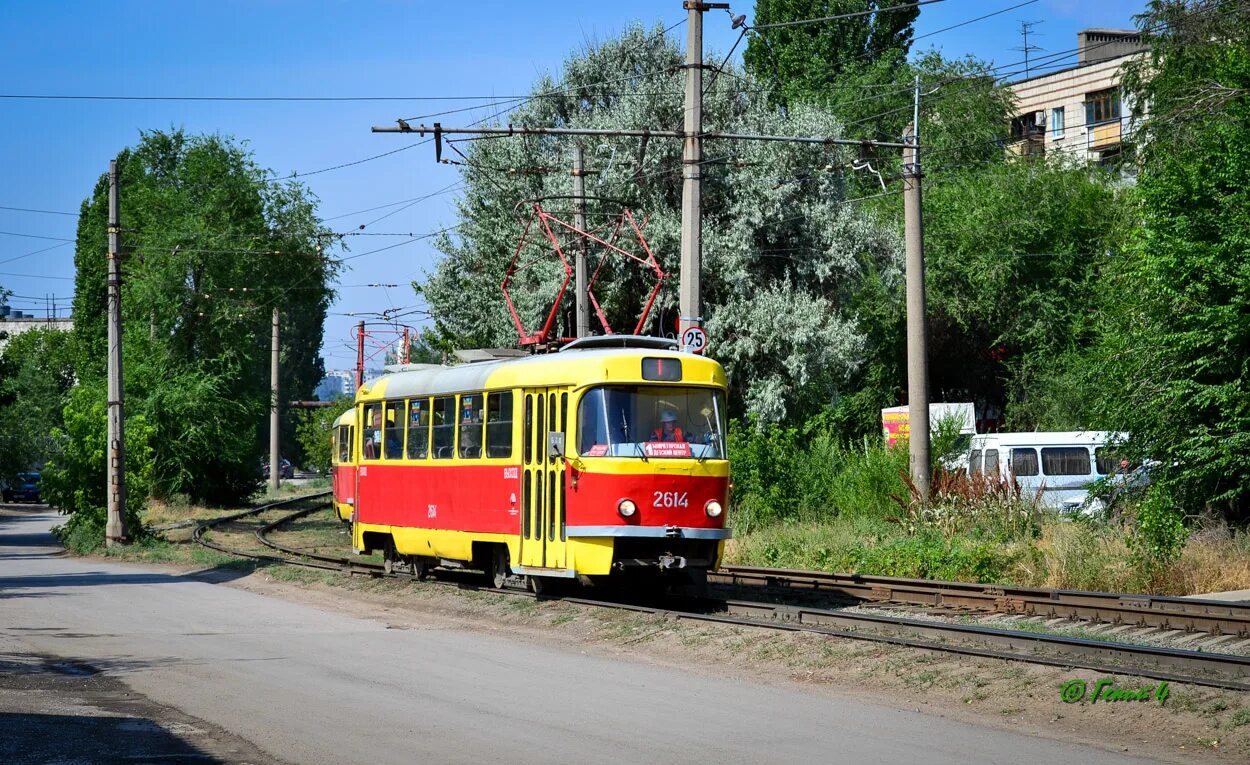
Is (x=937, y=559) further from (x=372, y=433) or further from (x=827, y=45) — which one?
(x=827, y=45)

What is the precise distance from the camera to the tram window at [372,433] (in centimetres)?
2306

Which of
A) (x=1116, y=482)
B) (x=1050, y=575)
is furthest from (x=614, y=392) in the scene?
(x=1116, y=482)

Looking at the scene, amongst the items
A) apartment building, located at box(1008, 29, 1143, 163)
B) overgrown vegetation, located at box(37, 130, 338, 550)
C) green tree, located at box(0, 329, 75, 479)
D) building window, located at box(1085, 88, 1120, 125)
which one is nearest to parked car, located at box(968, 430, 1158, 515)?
overgrown vegetation, located at box(37, 130, 338, 550)

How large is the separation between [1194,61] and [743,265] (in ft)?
40.7

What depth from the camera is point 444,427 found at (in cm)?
2027

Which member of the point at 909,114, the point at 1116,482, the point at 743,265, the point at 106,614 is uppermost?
the point at 909,114

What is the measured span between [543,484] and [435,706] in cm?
657

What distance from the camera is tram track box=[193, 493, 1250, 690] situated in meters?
11.2

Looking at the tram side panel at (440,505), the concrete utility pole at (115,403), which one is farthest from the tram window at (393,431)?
the concrete utility pole at (115,403)

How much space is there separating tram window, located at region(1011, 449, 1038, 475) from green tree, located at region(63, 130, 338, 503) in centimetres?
2639

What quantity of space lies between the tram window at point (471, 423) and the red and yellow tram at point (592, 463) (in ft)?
0.07

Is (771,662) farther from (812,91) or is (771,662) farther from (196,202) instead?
(812,91)

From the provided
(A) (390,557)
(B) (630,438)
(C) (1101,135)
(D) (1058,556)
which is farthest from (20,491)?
(D) (1058,556)

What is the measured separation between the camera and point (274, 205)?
51.8m
